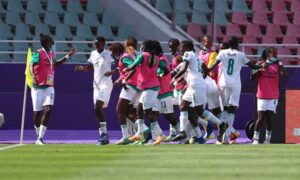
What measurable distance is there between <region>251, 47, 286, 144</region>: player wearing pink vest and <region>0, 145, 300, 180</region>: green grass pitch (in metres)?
A: 3.46

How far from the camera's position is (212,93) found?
18.8 meters

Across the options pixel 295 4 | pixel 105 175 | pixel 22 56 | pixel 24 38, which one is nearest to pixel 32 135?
pixel 22 56

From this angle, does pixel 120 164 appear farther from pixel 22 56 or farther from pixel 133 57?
pixel 22 56

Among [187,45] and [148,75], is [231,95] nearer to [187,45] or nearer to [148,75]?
[187,45]

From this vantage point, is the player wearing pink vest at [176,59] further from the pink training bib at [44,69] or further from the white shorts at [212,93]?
the pink training bib at [44,69]

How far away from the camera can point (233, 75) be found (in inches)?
728

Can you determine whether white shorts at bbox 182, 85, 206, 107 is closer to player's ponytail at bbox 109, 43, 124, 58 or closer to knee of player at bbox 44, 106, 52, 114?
player's ponytail at bbox 109, 43, 124, 58

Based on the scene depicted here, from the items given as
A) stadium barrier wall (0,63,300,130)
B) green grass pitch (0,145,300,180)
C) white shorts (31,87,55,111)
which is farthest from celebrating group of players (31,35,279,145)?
stadium barrier wall (0,63,300,130)

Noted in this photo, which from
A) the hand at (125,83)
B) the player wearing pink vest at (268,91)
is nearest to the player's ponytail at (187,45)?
the hand at (125,83)

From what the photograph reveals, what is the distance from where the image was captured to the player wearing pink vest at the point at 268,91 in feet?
62.2

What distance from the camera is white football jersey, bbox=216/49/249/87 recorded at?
18.4m

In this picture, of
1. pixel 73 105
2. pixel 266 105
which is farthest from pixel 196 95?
pixel 73 105

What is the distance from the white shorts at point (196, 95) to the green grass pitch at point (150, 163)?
2373 mm

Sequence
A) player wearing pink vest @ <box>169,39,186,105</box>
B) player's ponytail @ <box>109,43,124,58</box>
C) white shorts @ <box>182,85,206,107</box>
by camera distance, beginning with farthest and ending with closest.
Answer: player's ponytail @ <box>109,43,124,58</box>
player wearing pink vest @ <box>169,39,186,105</box>
white shorts @ <box>182,85,206,107</box>
